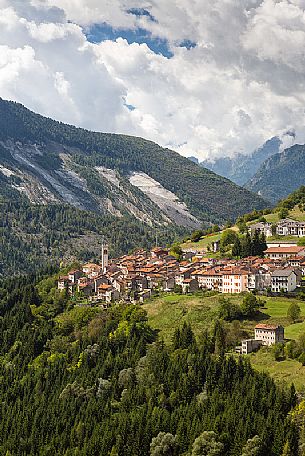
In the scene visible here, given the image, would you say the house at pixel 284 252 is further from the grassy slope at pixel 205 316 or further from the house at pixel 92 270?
the house at pixel 92 270

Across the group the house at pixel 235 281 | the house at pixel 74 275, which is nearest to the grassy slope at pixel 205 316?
the house at pixel 235 281

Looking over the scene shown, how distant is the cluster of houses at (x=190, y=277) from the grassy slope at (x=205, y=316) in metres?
4.54

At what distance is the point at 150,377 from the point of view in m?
72.8

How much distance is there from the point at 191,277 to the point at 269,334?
31.1 metres

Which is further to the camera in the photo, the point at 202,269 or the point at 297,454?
the point at 202,269

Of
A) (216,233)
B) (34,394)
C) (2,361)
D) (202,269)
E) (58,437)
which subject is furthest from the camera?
(216,233)

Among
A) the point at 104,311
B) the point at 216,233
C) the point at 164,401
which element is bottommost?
the point at 164,401

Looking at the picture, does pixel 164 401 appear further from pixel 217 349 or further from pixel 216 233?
pixel 216 233

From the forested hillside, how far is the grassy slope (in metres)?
2.70

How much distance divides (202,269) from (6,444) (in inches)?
2152

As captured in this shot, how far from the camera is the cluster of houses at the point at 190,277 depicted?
3994 inches

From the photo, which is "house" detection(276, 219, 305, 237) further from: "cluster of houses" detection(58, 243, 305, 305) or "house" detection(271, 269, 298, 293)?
"house" detection(271, 269, 298, 293)

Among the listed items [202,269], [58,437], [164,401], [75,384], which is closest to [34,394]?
[75,384]

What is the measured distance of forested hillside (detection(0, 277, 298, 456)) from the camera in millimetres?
60719
